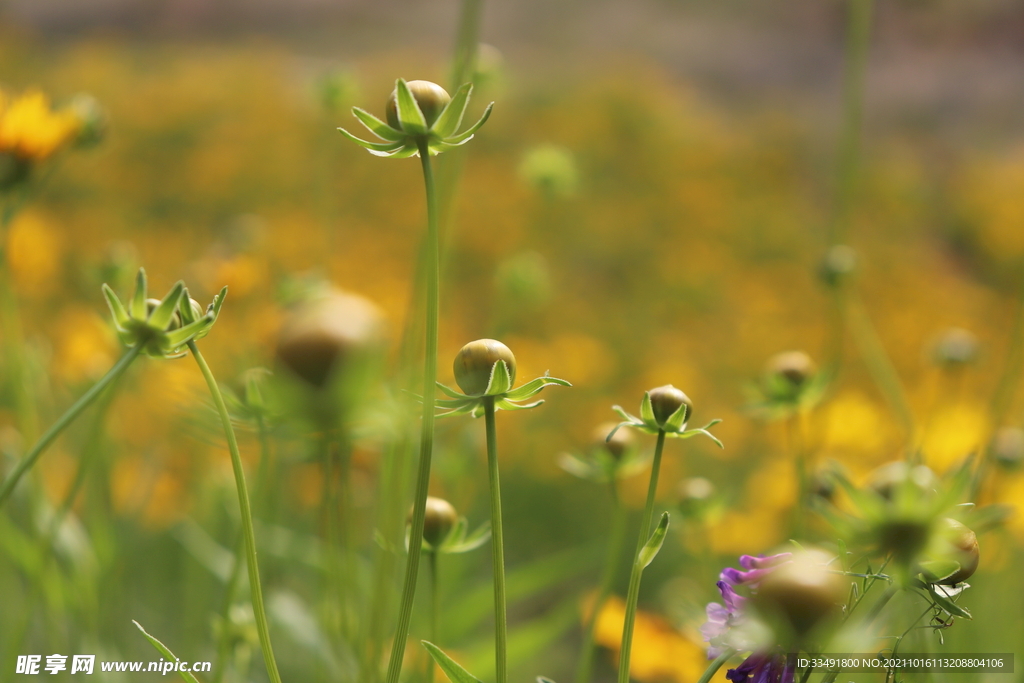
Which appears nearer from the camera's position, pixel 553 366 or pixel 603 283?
pixel 553 366

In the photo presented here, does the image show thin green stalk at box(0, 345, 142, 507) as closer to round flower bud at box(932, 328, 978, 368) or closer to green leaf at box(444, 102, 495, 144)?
green leaf at box(444, 102, 495, 144)

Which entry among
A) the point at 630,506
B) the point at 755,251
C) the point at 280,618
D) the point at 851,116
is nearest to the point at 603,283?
the point at 755,251

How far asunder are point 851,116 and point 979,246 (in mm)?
2349

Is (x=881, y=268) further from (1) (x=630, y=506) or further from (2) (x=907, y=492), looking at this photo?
(2) (x=907, y=492)

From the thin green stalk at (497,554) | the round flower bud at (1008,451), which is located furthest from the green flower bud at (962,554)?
the round flower bud at (1008,451)

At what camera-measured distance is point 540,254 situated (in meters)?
1.88

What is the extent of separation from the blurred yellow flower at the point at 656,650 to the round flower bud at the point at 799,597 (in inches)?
13.3

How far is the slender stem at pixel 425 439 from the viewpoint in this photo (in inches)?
7.5

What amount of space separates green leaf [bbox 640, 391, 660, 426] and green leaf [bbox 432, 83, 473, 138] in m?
0.10

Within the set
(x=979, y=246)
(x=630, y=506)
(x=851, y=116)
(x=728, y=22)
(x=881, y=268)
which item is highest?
(x=728, y=22)

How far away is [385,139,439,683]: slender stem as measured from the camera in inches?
7.5

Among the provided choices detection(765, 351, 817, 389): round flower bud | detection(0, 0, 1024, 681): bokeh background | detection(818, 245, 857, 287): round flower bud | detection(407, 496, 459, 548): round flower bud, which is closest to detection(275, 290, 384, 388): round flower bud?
detection(0, 0, 1024, 681): bokeh background

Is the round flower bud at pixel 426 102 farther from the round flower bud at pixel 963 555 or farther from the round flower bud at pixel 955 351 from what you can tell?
the round flower bud at pixel 955 351

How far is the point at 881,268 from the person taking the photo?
84.7 inches
